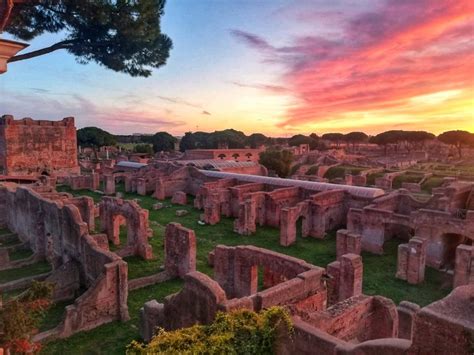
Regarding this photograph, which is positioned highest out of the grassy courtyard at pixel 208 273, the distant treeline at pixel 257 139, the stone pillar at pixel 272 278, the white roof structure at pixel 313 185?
the distant treeline at pixel 257 139

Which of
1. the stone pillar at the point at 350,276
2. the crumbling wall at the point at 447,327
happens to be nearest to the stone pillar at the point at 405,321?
the stone pillar at the point at 350,276

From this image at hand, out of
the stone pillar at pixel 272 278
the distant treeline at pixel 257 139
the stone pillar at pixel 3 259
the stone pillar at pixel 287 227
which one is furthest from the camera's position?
the distant treeline at pixel 257 139

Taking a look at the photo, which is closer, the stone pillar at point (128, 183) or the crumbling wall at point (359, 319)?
the crumbling wall at point (359, 319)

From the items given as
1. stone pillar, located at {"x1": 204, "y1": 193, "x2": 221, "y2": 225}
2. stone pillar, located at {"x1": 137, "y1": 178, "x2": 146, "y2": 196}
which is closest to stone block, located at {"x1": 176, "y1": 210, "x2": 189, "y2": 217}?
stone pillar, located at {"x1": 204, "y1": 193, "x2": 221, "y2": 225}

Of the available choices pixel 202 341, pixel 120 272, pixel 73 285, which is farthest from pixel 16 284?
pixel 202 341

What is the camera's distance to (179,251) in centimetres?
1480

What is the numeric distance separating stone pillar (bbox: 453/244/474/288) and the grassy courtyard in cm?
82

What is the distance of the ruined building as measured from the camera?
41.1m

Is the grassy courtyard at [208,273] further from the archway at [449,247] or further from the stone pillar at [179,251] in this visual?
the archway at [449,247]

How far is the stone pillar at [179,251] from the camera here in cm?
1448

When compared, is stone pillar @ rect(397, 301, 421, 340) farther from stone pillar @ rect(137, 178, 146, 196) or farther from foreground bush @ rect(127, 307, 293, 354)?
stone pillar @ rect(137, 178, 146, 196)

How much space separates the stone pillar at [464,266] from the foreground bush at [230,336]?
11260 mm

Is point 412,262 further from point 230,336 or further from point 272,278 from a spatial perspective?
point 230,336

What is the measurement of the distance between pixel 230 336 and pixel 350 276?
7.85 metres
